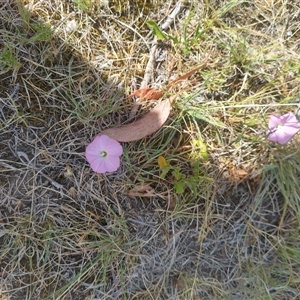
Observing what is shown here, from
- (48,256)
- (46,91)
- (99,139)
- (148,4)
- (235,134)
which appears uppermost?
(148,4)

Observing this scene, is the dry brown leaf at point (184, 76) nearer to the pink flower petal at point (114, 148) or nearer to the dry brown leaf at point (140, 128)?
the dry brown leaf at point (140, 128)

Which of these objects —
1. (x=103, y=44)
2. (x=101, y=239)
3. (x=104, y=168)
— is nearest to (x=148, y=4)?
(x=103, y=44)

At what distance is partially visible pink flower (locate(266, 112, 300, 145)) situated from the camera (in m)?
1.49

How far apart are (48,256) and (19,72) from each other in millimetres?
626

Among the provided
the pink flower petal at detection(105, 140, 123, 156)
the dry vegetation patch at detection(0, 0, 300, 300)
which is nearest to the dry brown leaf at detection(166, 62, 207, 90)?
the dry vegetation patch at detection(0, 0, 300, 300)

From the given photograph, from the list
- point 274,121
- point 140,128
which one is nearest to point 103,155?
point 140,128

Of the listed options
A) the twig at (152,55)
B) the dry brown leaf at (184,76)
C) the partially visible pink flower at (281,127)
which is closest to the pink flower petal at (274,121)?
the partially visible pink flower at (281,127)

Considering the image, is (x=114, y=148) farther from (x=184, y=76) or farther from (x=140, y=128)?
(x=184, y=76)

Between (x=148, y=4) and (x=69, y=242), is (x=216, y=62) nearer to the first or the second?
(x=148, y=4)

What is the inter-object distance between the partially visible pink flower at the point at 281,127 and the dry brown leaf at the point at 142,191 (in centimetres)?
43

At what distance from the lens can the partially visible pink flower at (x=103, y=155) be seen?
1.48 metres

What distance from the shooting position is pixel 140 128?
1.53 meters

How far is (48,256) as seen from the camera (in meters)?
1.57

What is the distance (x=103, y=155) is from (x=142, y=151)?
136mm
